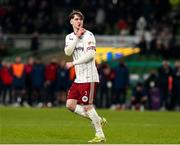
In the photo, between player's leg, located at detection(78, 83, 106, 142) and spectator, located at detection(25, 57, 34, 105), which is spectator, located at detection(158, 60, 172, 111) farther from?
player's leg, located at detection(78, 83, 106, 142)

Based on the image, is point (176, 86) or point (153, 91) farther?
point (153, 91)

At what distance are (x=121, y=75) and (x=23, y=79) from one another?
4.65 metres

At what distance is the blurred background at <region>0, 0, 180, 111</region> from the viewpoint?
1565 inches

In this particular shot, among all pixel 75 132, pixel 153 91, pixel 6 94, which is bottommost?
pixel 6 94

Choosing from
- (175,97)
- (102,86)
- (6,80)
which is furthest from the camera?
(6,80)

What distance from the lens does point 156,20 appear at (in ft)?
164

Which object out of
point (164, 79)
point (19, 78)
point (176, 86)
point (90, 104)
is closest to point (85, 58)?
point (90, 104)

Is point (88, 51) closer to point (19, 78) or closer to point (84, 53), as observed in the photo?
point (84, 53)

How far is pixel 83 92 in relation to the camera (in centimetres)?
1936

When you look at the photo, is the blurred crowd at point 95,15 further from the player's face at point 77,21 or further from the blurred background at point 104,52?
the player's face at point 77,21

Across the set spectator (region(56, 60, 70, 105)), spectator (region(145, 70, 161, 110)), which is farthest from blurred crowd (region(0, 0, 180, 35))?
spectator (region(145, 70, 161, 110))

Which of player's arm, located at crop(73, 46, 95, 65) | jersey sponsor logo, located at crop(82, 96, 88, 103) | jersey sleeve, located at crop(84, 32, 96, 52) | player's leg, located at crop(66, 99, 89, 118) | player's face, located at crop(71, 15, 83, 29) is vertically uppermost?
player's face, located at crop(71, 15, 83, 29)

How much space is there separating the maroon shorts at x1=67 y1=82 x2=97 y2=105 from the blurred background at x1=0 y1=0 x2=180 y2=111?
65.4 ft

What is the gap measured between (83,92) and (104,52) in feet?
87.4
